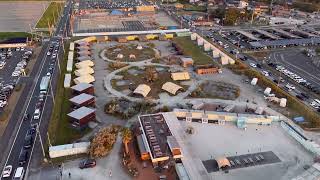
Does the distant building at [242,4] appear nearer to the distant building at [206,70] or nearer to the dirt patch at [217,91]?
the distant building at [206,70]

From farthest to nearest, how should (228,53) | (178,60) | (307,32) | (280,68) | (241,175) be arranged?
(307,32) < (228,53) < (178,60) < (280,68) < (241,175)

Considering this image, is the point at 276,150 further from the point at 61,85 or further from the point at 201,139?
the point at 61,85

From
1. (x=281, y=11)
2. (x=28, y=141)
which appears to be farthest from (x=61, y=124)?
(x=281, y=11)


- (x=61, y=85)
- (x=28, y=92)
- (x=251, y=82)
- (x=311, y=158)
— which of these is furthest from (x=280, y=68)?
(x=28, y=92)

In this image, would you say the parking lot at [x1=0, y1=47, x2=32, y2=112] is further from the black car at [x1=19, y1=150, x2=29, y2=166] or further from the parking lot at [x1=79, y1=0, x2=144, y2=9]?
the parking lot at [x1=79, y1=0, x2=144, y2=9]

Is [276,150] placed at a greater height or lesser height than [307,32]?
lesser
